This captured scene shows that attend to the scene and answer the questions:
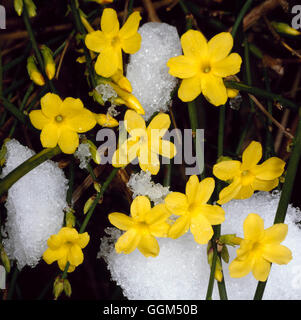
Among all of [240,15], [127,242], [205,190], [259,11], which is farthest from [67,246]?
[259,11]

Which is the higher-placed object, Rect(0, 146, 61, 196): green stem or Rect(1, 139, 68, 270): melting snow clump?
Rect(0, 146, 61, 196): green stem

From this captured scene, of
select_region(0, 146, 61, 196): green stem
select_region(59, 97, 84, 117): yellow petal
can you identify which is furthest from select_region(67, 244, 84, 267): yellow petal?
select_region(59, 97, 84, 117): yellow petal

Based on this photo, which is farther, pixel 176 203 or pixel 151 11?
pixel 151 11

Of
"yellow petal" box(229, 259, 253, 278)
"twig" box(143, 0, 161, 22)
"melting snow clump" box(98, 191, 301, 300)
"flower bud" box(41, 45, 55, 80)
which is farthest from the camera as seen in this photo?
"twig" box(143, 0, 161, 22)

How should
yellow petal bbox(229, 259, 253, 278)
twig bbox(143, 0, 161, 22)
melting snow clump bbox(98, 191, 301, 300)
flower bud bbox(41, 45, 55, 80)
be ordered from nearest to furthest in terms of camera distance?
yellow petal bbox(229, 259, 253, 278), flower bud bbox(41, 45, 55, 80), melting snow clump bbox(98, 191, 301, 300), twig bbox(143, 0, 161, 22)

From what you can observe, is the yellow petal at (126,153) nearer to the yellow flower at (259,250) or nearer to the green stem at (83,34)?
the green stem at (83,34)

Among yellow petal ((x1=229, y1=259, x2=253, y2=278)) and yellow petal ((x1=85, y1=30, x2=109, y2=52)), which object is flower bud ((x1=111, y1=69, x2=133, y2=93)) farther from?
yellow petal ((x1=229, y1=259, x2=253, y2=278))

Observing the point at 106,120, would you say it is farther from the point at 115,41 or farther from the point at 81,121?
the point at 115,41
